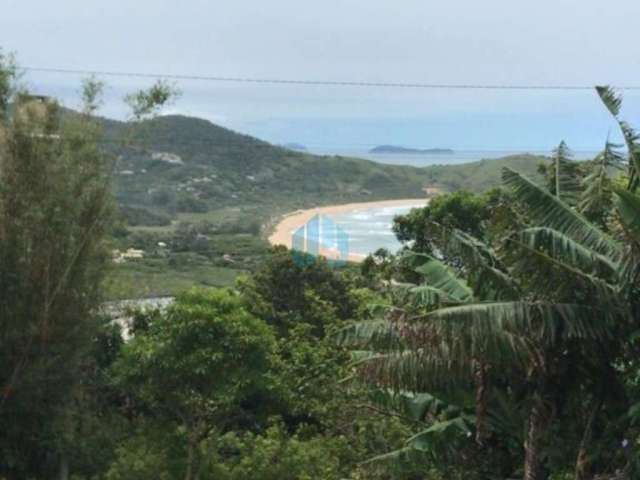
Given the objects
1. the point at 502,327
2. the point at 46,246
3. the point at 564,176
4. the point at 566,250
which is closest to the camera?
the point at 502,327

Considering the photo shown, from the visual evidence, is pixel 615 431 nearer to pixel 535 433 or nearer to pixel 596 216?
pixel 535 433

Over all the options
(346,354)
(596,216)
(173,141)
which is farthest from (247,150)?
(596,216)

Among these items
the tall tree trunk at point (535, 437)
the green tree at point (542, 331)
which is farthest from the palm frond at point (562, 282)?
the tall tree trunk at point (535, 437)

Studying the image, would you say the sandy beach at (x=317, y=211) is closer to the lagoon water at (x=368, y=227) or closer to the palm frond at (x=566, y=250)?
the lagoon water at (x=368, y=227)

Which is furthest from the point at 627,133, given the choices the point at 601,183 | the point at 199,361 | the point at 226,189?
the point at 226,189

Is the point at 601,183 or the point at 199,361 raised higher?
the point at 601,183

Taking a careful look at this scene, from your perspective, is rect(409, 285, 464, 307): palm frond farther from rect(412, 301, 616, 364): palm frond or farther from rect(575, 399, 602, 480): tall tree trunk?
rect(575, 399, 602, 480): tall tree trunk

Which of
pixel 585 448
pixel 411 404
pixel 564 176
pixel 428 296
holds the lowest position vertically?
pixel 411 404

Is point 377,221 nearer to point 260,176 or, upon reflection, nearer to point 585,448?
point 260,176

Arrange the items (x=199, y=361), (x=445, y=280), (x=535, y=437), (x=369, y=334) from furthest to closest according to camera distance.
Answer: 1. (x=199, y=361)
2. (x=445, y=280)
3. (x=535, y=437)
4. (x=369, y=334)
